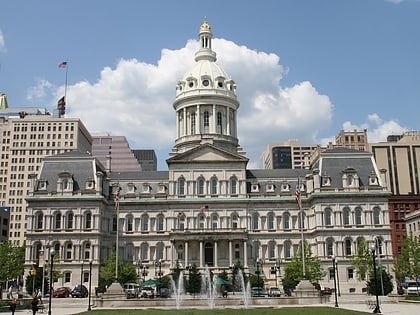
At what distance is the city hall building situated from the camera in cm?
8294

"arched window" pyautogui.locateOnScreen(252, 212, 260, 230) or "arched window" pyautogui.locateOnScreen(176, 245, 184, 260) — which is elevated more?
"arched window" pyautogui.locateOnScreen(252, 212, 260, 230)

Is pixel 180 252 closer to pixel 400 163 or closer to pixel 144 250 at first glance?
pixel 144 250

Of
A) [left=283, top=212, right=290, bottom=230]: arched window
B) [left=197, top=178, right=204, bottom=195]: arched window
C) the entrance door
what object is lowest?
the entrance door

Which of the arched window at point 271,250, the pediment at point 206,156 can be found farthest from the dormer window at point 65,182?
the arched window at point 271,250

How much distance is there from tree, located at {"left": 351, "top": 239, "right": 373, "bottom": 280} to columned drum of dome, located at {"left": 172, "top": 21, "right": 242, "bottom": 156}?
29.7 metres

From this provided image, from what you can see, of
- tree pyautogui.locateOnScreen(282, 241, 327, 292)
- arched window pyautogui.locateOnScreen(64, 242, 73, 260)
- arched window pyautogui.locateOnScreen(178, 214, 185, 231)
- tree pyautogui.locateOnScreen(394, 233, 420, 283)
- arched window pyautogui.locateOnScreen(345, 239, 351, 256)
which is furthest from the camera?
arched window pyautogui.locateOnScreen(178, 214, 185, 231)

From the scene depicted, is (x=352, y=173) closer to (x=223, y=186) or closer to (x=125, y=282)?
(x=223, y=186)

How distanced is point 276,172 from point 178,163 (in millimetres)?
16729

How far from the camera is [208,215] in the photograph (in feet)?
283

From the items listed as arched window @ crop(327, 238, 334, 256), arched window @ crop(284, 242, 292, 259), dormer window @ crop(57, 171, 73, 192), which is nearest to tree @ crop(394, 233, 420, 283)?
arched window @ crop(327, 238, 334, 256)

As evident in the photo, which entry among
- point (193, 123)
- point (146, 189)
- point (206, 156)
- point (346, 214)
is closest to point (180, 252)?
point (146, 189)

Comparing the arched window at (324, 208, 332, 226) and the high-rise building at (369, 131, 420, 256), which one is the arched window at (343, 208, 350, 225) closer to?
the arched window at (324, 208, 332, 226)

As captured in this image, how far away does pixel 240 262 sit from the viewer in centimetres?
8325

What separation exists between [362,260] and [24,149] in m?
102
